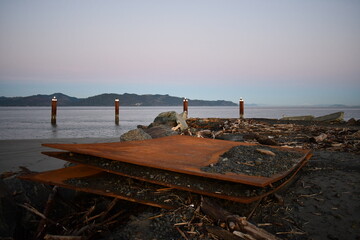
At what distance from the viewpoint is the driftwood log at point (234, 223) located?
1915 mm

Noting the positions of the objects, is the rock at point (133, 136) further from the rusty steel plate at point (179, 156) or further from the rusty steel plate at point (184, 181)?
the rusty steel plate at point (184, 181)

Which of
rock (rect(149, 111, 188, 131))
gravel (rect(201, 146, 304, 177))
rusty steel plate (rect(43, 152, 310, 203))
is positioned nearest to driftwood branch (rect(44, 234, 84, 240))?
rusty steel plate (rect(43, 152, 310, 203))

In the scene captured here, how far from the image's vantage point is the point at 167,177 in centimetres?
252

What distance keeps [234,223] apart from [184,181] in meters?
0.63

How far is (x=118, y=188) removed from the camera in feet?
8.40

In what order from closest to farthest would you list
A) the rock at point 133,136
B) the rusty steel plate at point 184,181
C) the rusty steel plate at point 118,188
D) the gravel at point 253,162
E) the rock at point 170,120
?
the rusty steel plate at point 184,181
the rusty steel plate at point 118,188
the gravel at point 253,162
the rock at point 133,136
the rock at point 170,120

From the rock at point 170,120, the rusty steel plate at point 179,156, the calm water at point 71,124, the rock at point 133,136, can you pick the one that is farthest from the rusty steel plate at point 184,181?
the calm water at point 71,124

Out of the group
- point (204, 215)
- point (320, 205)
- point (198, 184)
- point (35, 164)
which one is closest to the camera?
point (204, 215)

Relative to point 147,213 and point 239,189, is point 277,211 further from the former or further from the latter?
point 147,213

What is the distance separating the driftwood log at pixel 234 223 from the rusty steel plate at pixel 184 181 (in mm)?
105

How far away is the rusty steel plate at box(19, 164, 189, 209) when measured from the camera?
7.97ft

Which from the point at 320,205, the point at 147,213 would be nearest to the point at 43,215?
the point at 147,213

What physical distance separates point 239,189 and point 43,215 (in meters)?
1.94

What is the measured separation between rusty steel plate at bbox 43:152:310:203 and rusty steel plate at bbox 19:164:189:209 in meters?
0.15
